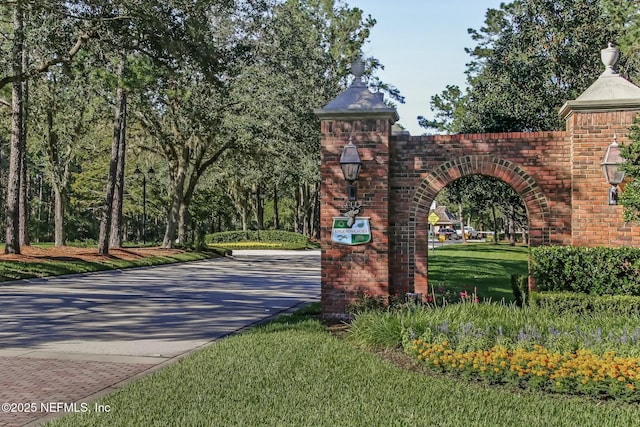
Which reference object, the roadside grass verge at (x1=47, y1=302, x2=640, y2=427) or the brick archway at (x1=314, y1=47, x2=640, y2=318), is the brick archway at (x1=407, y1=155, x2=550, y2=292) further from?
the roadside grass verge at (x1=47, y1=302, x2=640, y2=427)

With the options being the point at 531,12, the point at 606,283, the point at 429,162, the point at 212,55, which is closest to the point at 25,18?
the point at 212,55

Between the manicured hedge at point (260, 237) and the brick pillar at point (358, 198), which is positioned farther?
the manicured hedge at point (260, 237)

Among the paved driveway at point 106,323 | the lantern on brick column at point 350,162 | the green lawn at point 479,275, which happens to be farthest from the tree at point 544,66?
the lantern on brick column at point 350,162

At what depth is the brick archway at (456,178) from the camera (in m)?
10.5

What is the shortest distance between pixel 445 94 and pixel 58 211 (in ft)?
92.8

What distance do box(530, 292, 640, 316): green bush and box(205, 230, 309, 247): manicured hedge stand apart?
39.8 meters

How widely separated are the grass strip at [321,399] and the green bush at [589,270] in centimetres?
372

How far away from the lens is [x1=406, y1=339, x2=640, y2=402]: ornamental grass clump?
581 cm

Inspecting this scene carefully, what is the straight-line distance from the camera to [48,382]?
644 cm

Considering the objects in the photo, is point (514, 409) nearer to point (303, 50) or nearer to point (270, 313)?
point (270, 313)

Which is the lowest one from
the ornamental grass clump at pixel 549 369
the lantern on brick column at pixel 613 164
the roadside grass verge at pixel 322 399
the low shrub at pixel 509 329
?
the roadside grass verge at pixel 322 399

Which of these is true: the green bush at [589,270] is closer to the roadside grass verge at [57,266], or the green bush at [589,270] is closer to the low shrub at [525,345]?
the low shrub at [525,345]

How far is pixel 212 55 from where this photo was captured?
1479cm

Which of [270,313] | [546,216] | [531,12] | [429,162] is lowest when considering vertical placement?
[270,313]
